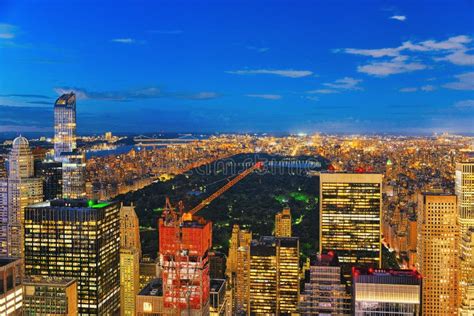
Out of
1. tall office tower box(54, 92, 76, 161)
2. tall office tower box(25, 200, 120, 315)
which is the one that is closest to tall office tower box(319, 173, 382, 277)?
tall office tower box(25, 200, 120, 315)

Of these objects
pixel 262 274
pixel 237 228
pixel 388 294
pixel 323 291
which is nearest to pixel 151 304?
pixel 323 291

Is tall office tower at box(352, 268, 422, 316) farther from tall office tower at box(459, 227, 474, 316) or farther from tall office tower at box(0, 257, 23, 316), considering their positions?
tall office tower at box(0, 257, 23, 316)

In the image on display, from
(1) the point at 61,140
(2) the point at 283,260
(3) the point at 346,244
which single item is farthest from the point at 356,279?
(1) the point at 61,140

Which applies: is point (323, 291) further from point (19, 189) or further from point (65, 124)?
point (19, 189)

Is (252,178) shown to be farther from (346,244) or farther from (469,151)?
(469,151)


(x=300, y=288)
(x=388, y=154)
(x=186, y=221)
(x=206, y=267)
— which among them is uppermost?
(x=388, y=154)

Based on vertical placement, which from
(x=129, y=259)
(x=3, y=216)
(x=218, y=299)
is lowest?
(x=218, y=299)
